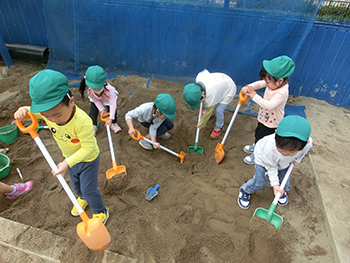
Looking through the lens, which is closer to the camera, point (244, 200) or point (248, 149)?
point (244, 200)

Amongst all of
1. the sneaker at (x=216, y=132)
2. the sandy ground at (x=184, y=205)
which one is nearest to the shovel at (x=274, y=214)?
the sandy ground at (x=184, y=205)

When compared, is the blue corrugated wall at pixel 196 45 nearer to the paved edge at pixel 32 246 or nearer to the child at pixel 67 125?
the child at pixel 67 125

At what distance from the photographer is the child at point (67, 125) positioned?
156 cm

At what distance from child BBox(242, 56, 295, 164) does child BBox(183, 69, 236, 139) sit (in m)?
0.58

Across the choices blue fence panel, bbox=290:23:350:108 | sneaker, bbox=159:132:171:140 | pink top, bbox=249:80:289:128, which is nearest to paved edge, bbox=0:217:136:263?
sneaker, bbox=159:132:171:140

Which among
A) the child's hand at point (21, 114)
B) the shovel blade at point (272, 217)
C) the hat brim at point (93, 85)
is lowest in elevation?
the shovel blade at point (272, 217)

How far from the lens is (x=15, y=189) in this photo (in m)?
2.66

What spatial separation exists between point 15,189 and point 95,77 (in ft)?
5.96

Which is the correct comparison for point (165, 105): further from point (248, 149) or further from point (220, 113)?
point (248, 149)

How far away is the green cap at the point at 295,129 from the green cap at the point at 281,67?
86cm

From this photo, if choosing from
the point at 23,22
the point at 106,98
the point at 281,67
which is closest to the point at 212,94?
the point at 281,67

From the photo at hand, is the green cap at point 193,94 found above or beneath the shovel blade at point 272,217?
above

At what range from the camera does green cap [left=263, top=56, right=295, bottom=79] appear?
246 centimetres

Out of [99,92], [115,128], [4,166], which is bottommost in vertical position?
[4,166]
